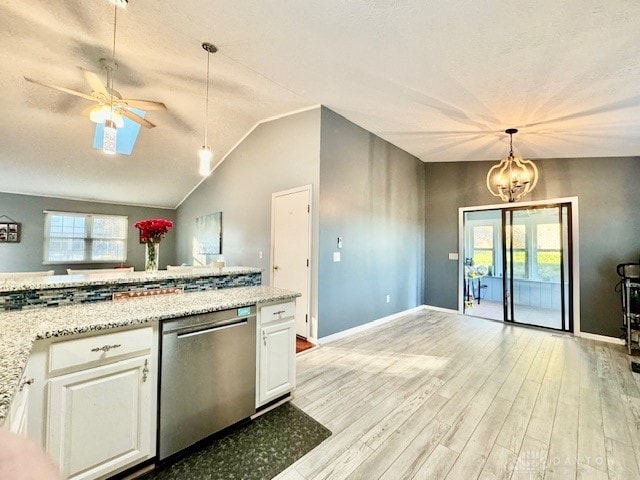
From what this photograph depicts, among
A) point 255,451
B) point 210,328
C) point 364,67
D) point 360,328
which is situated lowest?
point 255,451

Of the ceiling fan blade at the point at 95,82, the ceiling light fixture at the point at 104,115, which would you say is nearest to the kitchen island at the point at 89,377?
the ceiling light fixture at the point at 104,115

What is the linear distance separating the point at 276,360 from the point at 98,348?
1.14 metres

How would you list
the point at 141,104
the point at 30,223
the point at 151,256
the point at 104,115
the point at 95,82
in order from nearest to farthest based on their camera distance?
the point at 151,256 → the point at 95,82 → the point at 104,115 → the point at 141,104 → the point at 30,223

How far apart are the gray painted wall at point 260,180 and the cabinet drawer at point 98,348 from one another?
7.26 ft

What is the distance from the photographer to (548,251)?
437cm

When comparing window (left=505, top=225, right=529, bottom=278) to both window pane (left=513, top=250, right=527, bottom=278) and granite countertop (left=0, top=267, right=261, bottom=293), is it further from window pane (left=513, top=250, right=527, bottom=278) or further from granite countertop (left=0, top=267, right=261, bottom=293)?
granite countertop (left=0, top=267, right=261, bottom=293)

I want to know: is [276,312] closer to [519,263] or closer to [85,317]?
[85,317]

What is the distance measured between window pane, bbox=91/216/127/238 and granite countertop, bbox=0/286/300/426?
654 centimetres

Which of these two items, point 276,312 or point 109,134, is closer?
point 276,312

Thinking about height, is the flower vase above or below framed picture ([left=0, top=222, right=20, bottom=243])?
below

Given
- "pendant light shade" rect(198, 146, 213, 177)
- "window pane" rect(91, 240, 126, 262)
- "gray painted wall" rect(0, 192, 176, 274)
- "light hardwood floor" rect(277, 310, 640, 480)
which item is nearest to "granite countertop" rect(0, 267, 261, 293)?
"pendant light shade" rect(198, 146, 213, 177)

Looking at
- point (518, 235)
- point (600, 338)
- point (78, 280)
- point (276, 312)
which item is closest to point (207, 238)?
point (78, 280)

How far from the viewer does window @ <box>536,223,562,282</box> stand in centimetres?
425

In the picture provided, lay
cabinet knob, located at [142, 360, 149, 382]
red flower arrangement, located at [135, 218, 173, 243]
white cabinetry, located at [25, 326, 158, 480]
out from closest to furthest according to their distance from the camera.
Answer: white cabinetry, located at [25, 326, 158, 480]
cabinet knob, located at [142, 360, 149, 382]
red flower arrangement, located at [135, 218, 173, 243]
